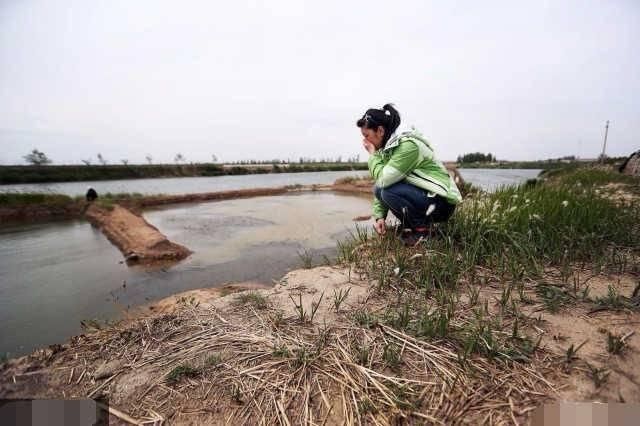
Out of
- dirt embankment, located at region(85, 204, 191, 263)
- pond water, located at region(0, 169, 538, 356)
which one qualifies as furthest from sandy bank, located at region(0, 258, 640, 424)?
dirt embankment, located at region(85, 204, 191, 263)

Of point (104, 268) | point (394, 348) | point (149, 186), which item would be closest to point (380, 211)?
point (394, 348)

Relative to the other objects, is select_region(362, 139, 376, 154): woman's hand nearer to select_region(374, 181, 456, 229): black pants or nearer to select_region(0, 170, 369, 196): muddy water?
select_region(374, 181, 456, 229): black pants

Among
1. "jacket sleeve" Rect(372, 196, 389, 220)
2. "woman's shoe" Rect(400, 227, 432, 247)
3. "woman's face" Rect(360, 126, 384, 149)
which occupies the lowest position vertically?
"woman's shoe" Rect(400, 227, 432, 247)

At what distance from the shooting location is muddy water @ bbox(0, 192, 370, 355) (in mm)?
2793

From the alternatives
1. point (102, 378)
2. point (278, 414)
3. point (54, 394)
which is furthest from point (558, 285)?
point (54, 394)

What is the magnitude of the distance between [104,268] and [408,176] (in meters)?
5.29

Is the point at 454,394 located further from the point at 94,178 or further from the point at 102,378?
the point at 94,178

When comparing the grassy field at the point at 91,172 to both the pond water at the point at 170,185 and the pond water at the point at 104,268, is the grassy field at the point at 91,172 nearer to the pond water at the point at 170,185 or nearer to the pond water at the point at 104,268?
the pond water at the point at 170,185

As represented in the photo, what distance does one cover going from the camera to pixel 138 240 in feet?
18.8

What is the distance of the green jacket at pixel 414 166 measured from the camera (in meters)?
2.34

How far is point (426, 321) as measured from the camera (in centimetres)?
133

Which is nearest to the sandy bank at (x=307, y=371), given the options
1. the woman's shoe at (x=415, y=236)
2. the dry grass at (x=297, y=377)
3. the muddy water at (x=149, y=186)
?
the dry grass at (x=297, y=377)

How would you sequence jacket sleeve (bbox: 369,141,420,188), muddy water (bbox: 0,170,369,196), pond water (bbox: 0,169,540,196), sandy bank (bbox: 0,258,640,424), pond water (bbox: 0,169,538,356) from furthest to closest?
muddy water (bbox: 0,170,369,196)
pond water (bbox: 0,169,540,196)
pond water (bbox: 0,169,538,356)
jacket sleeve (bbox: 369,141,420,188)
sandy bank (bbox: 0,258,640,424)

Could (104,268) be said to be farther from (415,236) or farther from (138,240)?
(415,236)
